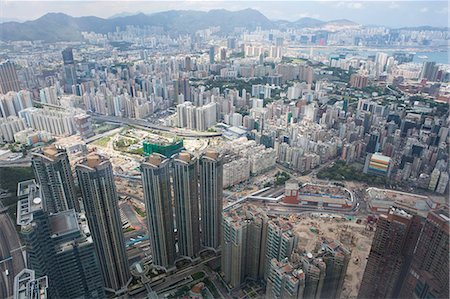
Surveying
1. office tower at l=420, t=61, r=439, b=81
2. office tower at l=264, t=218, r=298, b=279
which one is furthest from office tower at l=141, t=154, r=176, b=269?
office tower at l=420, t=61, r=439, b=81

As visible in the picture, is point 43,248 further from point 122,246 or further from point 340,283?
point 340,283

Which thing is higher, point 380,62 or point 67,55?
point 67,55

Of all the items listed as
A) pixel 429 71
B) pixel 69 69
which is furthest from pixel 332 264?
pixel 69 69

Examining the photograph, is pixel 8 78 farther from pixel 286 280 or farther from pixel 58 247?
pixel 286 280

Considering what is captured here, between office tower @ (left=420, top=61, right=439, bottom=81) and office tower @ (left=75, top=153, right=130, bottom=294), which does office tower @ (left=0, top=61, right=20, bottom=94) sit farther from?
office tower @ (left=420, top=61, right=439, bottom=81)

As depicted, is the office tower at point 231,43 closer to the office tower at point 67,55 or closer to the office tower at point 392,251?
the office tower at point 67,55
